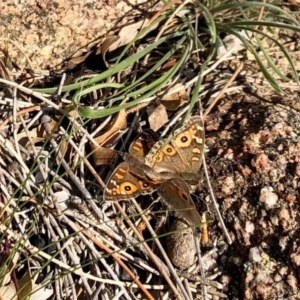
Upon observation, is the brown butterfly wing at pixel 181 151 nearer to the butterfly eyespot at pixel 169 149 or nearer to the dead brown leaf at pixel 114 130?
the butterfly eyespot at pixel 169 149

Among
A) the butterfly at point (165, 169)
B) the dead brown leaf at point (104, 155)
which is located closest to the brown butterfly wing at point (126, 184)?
the butterfly at point (165, 169)

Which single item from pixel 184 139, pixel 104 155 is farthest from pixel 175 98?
pixel 104 155

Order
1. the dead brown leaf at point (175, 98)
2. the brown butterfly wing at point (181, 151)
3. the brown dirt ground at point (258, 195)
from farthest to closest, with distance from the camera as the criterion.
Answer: the dead brown leaf at point (175, 98) → the brown butterfly wing at point (181, 151) → the brown dirt ground at point (258, 195)

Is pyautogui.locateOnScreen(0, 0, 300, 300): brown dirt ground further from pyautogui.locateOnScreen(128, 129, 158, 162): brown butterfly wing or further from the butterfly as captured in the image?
pyautogui.locateOnScreen(128, 129, 158, 162): brown butterfly wing

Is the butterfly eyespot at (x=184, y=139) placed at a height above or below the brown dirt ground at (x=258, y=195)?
above

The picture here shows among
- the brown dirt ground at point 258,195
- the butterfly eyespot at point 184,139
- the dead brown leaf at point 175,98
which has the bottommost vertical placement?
the brown dirt ground at point 258,195

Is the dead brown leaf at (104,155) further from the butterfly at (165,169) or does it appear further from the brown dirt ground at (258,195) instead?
the brown dirt ground at (258,195)

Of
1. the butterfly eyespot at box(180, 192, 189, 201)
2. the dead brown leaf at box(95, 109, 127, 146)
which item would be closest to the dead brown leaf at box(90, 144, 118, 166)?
the dead brown leaf at box(95, 109, 127, 146)

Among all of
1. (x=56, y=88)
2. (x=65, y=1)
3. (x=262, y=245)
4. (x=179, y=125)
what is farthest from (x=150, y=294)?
(x=65, y=1)

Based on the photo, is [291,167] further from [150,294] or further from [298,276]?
[150,294]

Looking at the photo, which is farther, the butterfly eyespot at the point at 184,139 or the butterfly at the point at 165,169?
the butterfly eyespot at the point at 184,139

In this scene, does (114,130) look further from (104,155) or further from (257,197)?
(257,197)

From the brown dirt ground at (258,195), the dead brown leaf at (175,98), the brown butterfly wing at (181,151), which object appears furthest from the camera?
the dead brown leaf at (175,98)
